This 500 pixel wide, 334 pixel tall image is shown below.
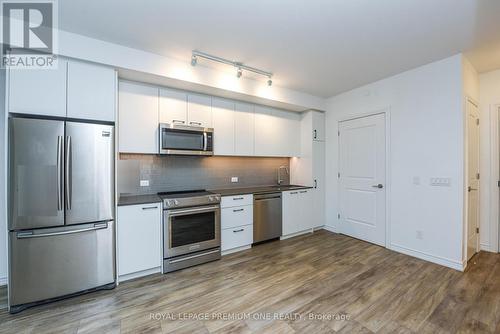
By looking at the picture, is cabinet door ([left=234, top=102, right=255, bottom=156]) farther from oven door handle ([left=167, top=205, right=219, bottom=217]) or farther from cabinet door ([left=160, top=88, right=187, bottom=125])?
oven door handle ([left=167, top=205, right=219, bottom=217])

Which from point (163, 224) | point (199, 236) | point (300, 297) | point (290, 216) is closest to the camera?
point (300, 297)

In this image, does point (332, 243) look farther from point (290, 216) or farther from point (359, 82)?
point (359, 82)

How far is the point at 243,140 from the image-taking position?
376 centimetres

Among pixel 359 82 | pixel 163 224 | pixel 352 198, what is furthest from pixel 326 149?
pixel 163 224

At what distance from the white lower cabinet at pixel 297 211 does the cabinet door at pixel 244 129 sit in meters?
1.06

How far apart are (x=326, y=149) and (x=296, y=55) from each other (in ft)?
7.54

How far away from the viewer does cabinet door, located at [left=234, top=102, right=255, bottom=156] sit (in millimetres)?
3688

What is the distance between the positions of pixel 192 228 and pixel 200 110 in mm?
1747

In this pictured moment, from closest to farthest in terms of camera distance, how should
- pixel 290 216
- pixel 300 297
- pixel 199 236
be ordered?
1. pixel 300 297
2. pixel 199 236
3. pixel 290 216

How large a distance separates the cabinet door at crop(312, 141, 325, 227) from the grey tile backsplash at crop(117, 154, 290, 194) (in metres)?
0.82

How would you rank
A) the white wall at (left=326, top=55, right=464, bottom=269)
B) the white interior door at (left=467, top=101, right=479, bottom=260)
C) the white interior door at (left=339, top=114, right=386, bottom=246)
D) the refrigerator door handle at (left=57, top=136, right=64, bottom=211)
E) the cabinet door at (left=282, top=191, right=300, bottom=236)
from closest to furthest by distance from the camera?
the refrigerator door handle at (left=57, top=136, right=64, bottom=211), the white wall at (left=326, top=55, right=464, bottom=269), the white interior door at (left=467, top=101, right=479, bottom=260), the white interior door at (left=339, top=114, right=386, bottom=246), the cabinet door at (left=282, top=191, right=300, bottom=236)

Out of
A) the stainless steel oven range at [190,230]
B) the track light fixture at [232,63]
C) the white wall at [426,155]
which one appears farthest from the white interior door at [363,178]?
the stainless steel oven range at [190,230]

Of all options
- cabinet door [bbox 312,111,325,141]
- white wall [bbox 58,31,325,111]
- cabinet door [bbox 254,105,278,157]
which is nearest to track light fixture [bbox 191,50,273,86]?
white wall [bbox 58,31,325,111]

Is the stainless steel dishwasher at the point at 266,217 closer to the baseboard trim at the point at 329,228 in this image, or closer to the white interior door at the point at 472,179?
the baseboard trim at the point at 329,228
